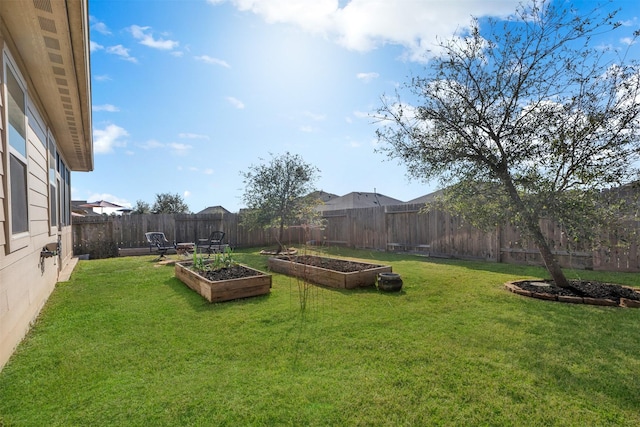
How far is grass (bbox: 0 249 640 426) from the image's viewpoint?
5.83 ft

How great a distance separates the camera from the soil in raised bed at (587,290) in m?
4.02

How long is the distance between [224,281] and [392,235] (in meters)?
7.14

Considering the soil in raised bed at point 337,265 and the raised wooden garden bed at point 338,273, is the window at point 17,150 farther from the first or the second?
the soil in raised bed at point 337,265

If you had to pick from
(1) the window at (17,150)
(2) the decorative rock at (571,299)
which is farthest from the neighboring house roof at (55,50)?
(2) the decorative rock at (571,299)

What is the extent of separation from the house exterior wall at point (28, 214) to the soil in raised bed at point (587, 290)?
5820 mm

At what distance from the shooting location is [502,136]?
15.1 ft

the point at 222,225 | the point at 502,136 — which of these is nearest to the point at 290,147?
the point at 222,225

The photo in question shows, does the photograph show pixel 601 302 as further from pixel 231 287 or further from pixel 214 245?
pixel 214 245

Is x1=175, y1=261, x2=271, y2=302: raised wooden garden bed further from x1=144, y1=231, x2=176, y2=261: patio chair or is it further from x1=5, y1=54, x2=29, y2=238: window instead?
x1=144, y1=231, x2=176, y2=261: patio chair

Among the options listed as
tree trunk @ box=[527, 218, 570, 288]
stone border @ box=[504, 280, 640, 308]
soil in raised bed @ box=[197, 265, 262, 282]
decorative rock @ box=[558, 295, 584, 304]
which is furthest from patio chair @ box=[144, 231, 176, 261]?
decorative rock @ box=[558, 295, 584, 304]

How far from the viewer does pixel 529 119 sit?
438 cm

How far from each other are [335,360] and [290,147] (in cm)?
930

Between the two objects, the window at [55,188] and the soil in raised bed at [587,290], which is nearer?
the soil in raised bed at [587,290]

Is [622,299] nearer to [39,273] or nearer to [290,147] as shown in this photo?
[39,273]
